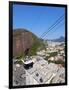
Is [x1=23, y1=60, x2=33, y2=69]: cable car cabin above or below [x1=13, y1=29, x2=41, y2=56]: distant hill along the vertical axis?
below

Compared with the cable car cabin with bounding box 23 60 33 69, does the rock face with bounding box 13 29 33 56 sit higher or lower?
higher

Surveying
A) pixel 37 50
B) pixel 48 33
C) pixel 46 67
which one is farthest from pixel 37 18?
pixel 46 67

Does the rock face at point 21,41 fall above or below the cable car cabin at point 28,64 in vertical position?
above

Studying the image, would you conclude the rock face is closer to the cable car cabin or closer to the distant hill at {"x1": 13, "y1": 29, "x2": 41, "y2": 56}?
the distant hill at {"x1": 13, "y1": 29, "x2": 41, "y2": 56}

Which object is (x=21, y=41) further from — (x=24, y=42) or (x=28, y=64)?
(x=28, y=64)

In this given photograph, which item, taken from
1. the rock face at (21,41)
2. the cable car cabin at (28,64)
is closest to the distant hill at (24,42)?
the rock face at (21,41)

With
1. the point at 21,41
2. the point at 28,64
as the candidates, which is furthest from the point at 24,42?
the point at 28,64

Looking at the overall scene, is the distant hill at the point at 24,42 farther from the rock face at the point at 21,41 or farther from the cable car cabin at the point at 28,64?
the cable car cabin at the point at 28,64

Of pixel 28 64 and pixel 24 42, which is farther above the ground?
pixel 24 42

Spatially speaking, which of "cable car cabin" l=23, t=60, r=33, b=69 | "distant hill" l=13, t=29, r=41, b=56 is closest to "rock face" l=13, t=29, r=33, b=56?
"distant hill" l=13, t=29, r=41, b=56
